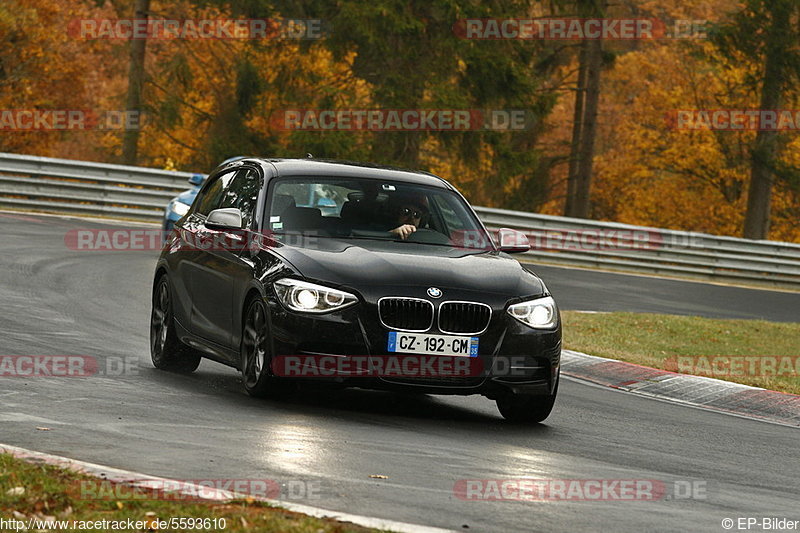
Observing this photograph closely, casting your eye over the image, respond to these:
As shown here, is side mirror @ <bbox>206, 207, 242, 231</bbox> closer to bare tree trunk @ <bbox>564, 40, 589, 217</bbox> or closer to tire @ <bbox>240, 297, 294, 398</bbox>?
tire @ <bbox>240, 297, 294, 398</bbox>

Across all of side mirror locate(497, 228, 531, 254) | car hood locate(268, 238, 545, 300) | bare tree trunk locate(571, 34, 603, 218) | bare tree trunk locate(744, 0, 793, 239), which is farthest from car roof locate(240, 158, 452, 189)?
bare tree trunk locate(571, 34, 603, 218)

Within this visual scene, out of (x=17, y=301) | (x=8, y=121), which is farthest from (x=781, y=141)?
(x=17, y=301)

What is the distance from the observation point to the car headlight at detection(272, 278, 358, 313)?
8.94 m

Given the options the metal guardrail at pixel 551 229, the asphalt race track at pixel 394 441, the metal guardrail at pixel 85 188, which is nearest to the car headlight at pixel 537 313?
the asphalt race track at pixel 394 441

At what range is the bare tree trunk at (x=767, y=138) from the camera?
41.1 m

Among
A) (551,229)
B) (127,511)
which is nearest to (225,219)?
(127,511)

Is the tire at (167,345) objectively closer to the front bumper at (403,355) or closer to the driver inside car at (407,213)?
the driver inside car at (407,213)

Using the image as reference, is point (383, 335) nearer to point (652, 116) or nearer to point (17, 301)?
point (17, 301)

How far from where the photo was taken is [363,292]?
352 inches

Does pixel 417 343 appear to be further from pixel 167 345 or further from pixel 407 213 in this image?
pixel 167 345

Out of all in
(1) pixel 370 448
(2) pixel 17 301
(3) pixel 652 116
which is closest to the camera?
(1) pixel 370 448

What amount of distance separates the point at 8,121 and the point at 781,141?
26.8 m

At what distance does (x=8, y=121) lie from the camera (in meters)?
50.8

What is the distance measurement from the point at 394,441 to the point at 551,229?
2286 centimetres
